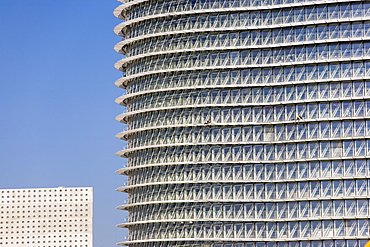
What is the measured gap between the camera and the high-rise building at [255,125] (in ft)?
443

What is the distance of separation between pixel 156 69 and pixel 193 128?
1151cm

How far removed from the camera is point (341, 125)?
136m

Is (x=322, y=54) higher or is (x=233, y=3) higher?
(x=233, y=3)

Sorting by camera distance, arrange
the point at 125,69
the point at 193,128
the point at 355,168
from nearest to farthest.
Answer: the point at 355,168
the point at 193,128
the point at 125,69

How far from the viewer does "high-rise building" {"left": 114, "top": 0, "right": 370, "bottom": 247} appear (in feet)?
443

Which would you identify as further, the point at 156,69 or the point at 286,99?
the point at 156,69

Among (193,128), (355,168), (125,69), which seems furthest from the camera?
(125,69)

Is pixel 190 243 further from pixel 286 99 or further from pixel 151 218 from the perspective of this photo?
pixel 286 99

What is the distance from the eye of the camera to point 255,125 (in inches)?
5477

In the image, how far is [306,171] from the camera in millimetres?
135750

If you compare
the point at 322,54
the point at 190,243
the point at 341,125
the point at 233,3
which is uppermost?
the point at 233,3

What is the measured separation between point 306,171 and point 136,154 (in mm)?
27936

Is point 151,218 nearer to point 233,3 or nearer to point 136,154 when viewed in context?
point 136,154

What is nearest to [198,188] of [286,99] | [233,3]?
[286,99]
